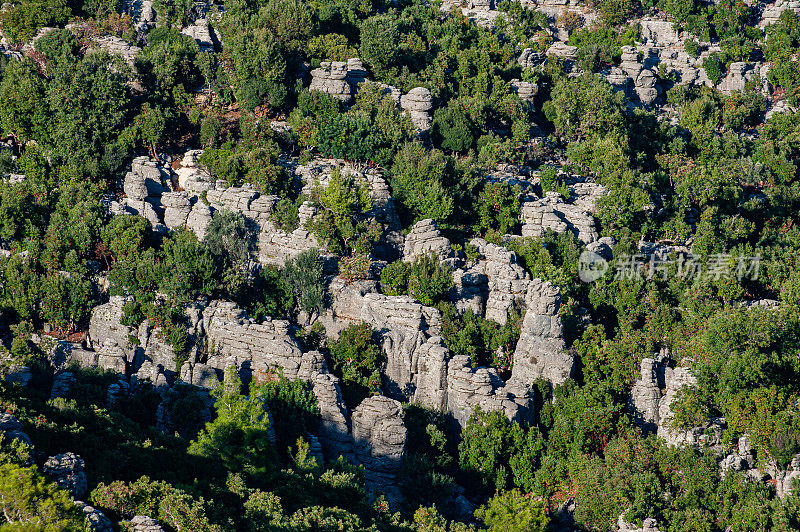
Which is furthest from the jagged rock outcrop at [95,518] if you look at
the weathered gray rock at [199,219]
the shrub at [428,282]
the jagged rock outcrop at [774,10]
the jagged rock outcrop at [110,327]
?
the jagged rock outcrop at [774,10]

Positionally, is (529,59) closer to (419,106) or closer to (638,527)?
(419,106)

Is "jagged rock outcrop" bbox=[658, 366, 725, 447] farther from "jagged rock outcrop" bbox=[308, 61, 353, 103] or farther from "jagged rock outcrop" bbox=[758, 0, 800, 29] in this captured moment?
"jagged rock outcrop" bbox=[758, 0, 800, 29]

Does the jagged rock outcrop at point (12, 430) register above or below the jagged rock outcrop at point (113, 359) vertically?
above

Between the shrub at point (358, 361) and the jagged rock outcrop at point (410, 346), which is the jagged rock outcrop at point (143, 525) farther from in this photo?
the jagged rock outcrop at point (410, 346)

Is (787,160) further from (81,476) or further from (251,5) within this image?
(81,476)

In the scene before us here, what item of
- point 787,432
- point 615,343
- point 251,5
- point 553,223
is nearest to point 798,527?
point 787,432

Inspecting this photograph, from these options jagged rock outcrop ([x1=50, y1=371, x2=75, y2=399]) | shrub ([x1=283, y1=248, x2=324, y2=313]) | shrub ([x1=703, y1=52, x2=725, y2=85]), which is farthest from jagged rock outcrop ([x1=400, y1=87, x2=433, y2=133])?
jagged rock outcrop ([x1=50, y1=371, x2=75, y2=399])
